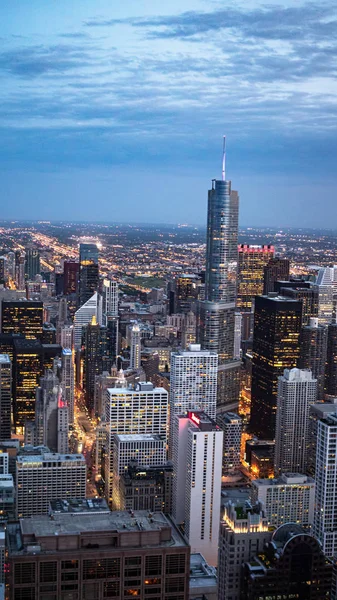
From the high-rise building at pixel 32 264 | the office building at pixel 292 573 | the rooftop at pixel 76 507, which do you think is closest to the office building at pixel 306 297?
the high-rise building at pixel 32 264

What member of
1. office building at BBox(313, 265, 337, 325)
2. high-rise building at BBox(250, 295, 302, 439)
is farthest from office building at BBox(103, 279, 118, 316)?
high-rise building at BBox(250, 295, 302, 439)

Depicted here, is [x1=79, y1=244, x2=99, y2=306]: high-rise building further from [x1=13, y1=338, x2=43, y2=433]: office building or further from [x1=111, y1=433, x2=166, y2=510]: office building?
[x1=111, y1=433, x2=166, y2=510]: office building

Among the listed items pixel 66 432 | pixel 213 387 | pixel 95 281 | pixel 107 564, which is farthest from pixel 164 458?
pixel 95 281

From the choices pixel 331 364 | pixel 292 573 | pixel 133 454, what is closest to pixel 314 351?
pixel 331 364

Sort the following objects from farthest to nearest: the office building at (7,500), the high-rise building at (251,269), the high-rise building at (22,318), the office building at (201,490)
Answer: the high-rise building at (251,269), the high-rise building at (22,318), the office building at (201,490), the office building at (7,500)

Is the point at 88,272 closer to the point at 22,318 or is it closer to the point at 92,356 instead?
the point at 22,318

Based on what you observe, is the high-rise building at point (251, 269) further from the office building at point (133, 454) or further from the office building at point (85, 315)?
the office building at point (133, 454)

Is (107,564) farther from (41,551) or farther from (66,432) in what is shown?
(66,432)
